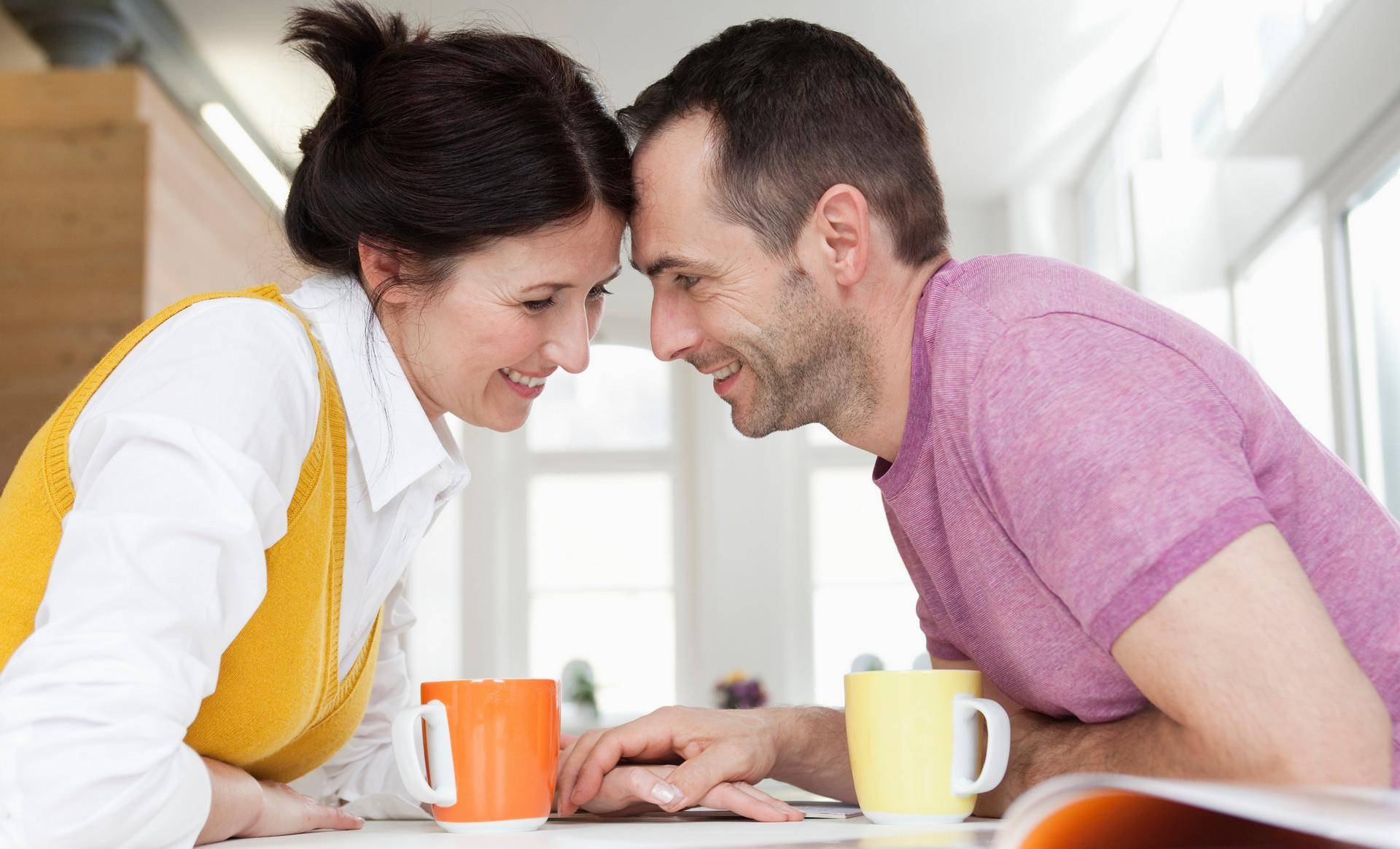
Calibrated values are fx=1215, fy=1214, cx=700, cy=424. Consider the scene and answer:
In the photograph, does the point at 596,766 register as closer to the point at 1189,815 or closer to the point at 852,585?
the point at 1189,815

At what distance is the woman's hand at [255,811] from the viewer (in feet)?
2.47

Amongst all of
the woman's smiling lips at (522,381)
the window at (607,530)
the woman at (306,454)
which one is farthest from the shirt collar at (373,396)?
the window at (607,530)

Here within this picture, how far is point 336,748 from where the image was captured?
1.06 meters

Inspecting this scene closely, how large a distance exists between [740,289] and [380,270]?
332 millimetres

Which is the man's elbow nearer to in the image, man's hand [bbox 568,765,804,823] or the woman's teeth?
man's hand [bbox 568,765,804,823]

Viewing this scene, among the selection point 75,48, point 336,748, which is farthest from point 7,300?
point 336,748

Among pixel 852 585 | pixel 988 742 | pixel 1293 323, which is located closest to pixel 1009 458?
pixel 988 742

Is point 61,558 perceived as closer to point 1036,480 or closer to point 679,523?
point 1036,480

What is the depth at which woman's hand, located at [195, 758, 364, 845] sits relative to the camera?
75cm

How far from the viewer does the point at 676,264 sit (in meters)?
1.17

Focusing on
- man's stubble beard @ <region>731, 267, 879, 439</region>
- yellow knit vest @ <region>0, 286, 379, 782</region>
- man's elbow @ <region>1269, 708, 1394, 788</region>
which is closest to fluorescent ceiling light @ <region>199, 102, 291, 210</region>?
man's stubble beard @ <region>731, 267, 879, 439</region>

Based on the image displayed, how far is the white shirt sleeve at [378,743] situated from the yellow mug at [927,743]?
0.55m

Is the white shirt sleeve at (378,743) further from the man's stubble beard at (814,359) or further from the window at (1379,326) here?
the window at (1379,326)

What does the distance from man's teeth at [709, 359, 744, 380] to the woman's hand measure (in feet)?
1.89
